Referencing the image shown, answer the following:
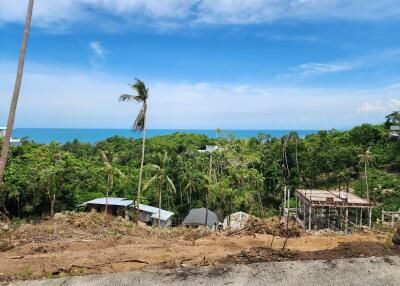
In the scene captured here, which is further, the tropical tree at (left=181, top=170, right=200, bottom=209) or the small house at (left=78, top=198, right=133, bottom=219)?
the tropical tree at (left=181, top=170, right=200, bottom=209)

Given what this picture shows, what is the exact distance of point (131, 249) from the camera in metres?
9.89

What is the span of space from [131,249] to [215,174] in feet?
126

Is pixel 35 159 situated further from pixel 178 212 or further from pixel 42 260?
pixel 42 260

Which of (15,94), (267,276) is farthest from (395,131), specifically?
(267,276)

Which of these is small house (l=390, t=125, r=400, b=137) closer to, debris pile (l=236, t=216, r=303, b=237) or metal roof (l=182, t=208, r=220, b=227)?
metal roof (l=182, t=208, r=220, b=227)

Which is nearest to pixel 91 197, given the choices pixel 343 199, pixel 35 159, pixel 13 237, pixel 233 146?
pixel 35 159

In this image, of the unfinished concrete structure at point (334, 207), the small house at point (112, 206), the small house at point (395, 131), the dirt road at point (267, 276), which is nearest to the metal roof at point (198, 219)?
the small house at point (112, 206)

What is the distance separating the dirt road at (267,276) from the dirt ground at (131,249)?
0.56 m

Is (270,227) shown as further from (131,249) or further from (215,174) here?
(215,174)

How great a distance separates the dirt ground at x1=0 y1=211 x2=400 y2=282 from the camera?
24.7 ft

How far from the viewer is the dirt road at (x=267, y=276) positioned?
6266 mm

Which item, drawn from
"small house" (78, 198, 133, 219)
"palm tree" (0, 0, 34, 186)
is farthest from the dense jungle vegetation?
"palm tree" (0, 0, 34, 186)

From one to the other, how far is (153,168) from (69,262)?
24.3 metres

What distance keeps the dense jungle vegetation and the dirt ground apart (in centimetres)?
1093
